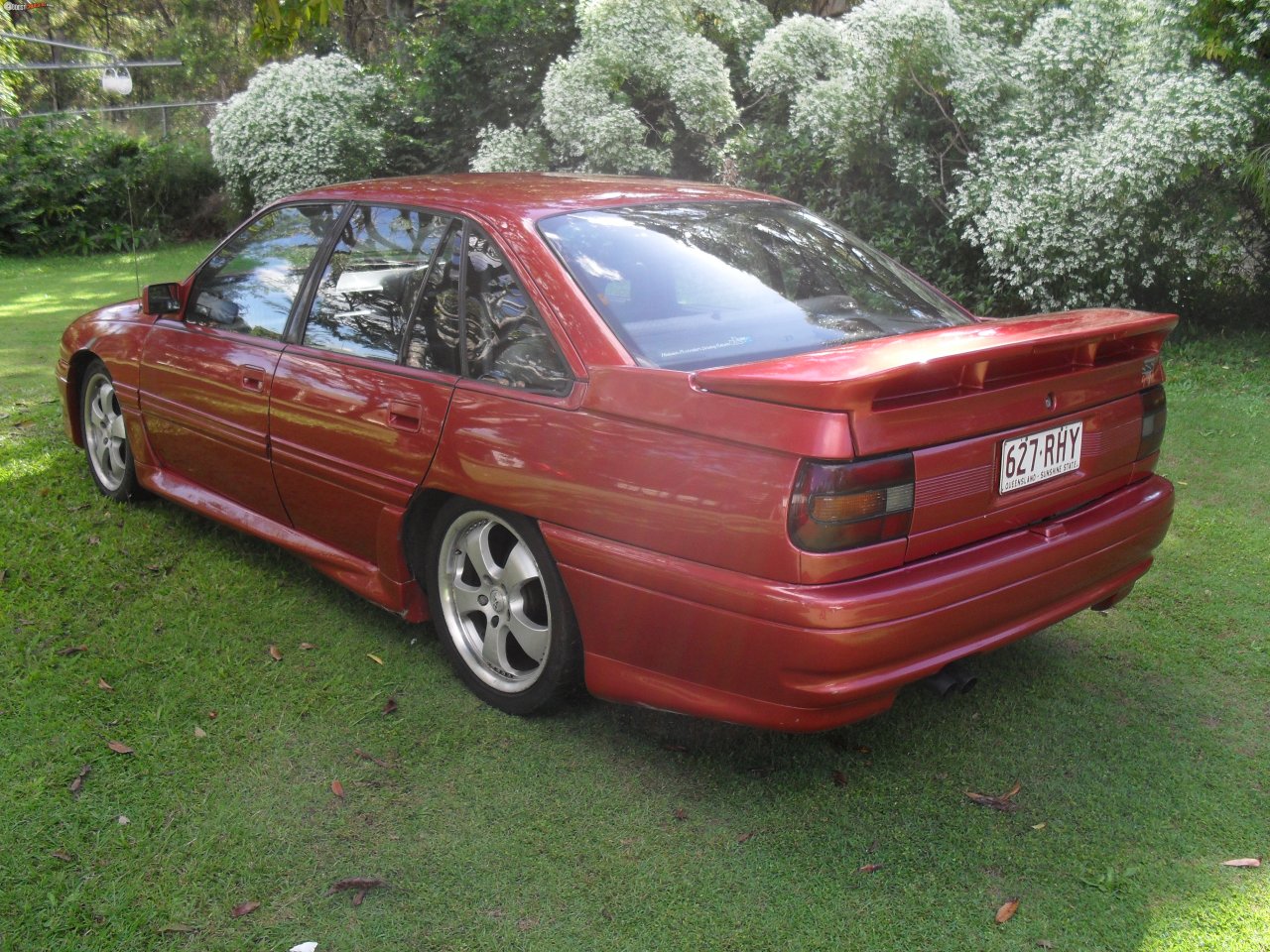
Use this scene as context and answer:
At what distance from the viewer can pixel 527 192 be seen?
375 cm

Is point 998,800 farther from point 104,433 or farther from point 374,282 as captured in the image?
point 104,433

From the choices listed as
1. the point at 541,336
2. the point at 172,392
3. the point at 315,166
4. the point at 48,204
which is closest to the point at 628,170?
the point at 315,166

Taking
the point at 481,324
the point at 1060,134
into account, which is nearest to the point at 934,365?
the point at 481,324

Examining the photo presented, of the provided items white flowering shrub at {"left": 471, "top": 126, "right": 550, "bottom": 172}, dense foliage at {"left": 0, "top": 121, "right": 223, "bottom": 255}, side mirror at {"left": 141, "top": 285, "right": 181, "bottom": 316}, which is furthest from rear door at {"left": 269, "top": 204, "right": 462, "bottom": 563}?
dense foliage at {"left": 0, "top": 121, "right": 223, "bottom": 255}

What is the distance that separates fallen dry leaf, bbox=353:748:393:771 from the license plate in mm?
1809

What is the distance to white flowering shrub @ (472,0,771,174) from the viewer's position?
9875mm

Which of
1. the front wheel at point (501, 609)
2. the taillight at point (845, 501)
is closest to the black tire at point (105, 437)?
the front wheel at point (501, 609)

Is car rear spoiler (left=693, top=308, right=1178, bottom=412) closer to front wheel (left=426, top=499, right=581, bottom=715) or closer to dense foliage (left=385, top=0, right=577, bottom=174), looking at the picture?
front wheel (left=426, top=499, right=581, bottom=715)

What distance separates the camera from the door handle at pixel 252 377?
161 inches

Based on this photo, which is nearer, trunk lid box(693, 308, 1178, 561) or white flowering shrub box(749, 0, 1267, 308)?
trunk lid box(693, 308, 1178, 561)

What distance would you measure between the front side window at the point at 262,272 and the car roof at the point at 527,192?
0.14 meters

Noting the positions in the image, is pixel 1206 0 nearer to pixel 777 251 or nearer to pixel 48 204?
pixel 777 251

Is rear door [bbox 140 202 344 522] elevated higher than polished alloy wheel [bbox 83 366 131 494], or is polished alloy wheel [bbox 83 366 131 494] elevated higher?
rear door [bbox 140 202 344 522]

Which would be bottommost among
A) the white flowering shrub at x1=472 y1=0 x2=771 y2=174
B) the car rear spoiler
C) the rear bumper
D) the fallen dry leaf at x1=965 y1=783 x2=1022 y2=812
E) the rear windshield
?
the fallen dry leaf at x1=965 y1=783 x2=1022 y2=812
